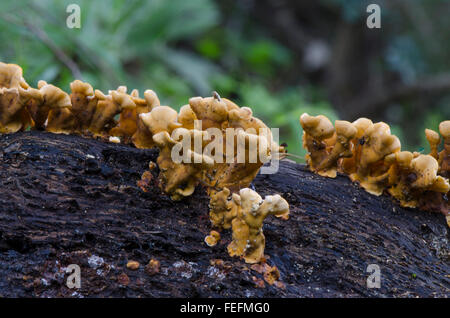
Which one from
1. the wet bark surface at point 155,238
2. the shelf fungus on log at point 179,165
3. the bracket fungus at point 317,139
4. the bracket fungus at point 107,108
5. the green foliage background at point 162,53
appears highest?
the green foliage background at point 162,53

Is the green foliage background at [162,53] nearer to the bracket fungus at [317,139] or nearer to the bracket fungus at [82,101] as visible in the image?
the bracket fungus at [82,101]

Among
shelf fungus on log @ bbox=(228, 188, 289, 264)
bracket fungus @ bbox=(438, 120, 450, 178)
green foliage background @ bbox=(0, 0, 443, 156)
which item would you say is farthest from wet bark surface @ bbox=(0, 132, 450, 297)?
A: green foliage background @ bbox=(0, 0, 443, 156)

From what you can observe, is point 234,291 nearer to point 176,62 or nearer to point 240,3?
point 176,62

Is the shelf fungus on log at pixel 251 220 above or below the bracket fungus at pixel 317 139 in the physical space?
below

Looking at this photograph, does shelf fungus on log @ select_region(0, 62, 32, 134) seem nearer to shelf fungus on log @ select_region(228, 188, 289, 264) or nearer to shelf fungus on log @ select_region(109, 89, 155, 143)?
shelf fungus on log @ select_region(109, 89, 155, 143)

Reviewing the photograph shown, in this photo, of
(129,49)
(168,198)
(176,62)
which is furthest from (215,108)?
(176,62)

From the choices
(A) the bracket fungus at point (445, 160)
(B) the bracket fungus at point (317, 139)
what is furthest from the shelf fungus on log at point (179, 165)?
(A) the bracket fungus at point (445, 160)
